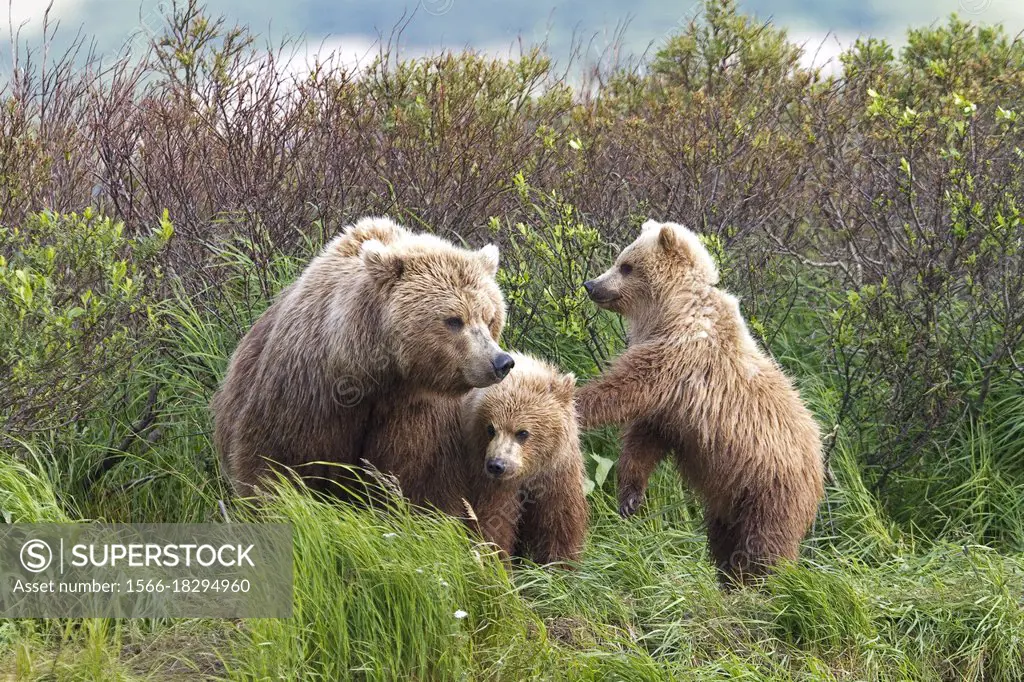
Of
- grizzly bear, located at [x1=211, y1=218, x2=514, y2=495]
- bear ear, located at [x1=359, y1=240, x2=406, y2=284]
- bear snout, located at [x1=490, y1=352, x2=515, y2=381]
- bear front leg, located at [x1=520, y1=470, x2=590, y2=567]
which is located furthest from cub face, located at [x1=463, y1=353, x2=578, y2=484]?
bear ear, located at [x1=359, y1=240, x2=406, y2=284]

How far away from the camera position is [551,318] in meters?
7.09

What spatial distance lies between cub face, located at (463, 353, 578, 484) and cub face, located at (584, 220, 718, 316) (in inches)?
22.1

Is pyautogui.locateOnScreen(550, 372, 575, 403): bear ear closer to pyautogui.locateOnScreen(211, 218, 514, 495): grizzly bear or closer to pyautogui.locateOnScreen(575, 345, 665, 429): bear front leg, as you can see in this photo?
pyautogui.locateOnScreen(575, 345, 665, 429): bear front leg

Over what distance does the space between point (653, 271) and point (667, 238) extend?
154mm

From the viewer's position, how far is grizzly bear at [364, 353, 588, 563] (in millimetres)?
4789

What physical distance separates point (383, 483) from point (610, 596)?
3.22 feet

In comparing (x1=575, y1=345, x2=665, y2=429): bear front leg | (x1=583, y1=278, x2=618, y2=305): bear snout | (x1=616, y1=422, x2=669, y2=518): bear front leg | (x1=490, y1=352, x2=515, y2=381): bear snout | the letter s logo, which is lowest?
the letter s logo

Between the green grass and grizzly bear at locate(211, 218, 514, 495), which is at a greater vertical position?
grizzly bear at locate(211, 218, 514, 495)

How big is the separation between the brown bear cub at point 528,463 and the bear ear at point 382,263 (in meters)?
0.68

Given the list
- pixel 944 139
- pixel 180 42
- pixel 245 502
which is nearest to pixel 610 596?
pixel 245 502

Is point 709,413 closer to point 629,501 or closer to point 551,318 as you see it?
point 629,501

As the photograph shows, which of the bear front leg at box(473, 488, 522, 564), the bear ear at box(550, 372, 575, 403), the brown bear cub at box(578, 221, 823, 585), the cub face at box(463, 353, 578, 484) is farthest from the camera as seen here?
the brown bear cub at box(578, 221, 823, 585)

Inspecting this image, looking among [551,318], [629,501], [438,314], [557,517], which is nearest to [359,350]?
Answer: [438,314]

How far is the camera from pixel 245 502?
15.8 ft
